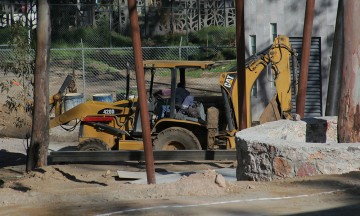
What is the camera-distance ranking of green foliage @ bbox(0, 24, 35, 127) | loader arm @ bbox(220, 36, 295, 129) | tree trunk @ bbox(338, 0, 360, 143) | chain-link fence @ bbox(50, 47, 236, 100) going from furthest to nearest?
chain-link fence @ bbox(50, 47, 236, 100)
loader arm @ bbox(220, 36, 295, 129)
green foliage @ bbox(0, 24, 35, 127)
tree trunk @ bbox(338, 0, 360, 143)

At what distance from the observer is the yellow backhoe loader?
1814 cm

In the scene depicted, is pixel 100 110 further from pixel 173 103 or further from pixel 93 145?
pixel 173 103

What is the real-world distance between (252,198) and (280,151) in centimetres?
90

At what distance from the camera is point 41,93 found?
16.6 m

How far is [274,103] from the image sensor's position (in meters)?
19.9

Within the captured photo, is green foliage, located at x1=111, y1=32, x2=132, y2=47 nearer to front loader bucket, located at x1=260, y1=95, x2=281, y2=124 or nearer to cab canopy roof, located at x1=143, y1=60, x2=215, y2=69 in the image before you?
front loader bucket, located at x1=260, y1=95, x2=281, y2=124

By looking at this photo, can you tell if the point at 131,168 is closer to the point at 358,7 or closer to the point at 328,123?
the point at 328,123

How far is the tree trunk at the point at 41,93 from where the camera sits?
16.4 meters

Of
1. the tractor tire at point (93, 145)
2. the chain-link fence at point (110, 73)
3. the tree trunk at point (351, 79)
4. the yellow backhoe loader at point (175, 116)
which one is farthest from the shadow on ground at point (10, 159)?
the tree trunk at point (351, 79)

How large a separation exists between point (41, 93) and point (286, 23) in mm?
9735

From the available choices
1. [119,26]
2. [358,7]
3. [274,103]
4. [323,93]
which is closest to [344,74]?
[358,7]

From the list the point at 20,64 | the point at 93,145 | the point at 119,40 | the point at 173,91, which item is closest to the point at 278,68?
the point at 173,91

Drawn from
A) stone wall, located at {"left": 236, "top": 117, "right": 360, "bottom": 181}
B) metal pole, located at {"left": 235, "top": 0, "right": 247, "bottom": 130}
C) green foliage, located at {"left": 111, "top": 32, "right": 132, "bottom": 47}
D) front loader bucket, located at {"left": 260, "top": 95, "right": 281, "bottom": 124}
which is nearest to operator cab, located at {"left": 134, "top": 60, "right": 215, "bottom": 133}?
front loader bucket, located at {"left": 260, "top": 95, "right": 281, "bottom": 124}

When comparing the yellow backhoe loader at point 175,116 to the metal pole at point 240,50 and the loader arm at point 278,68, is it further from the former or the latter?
the metal pole at point 240,50
